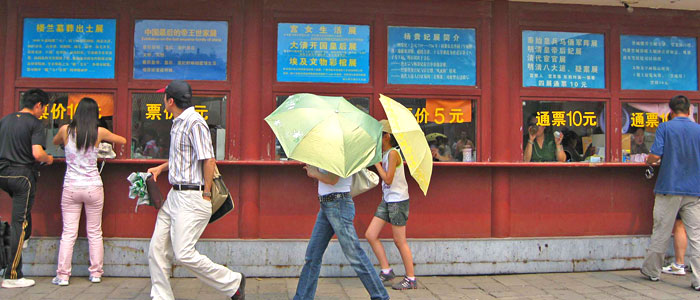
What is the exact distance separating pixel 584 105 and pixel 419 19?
212cm

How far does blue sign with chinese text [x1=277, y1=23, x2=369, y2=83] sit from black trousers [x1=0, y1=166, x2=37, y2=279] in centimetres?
259

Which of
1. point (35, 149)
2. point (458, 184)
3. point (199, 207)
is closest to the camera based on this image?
point (199, 207)

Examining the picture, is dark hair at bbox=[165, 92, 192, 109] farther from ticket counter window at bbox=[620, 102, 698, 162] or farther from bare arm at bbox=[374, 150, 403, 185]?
ticket counter window at bbox=[620, 102, 698, 162]

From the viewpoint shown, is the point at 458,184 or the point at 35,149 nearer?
the point at 35,149

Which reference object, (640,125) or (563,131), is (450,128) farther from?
(640,125)

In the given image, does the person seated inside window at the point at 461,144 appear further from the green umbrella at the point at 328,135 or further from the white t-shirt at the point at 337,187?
the white t-shirt at the point at 337,187

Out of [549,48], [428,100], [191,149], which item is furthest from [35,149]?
[549,48]

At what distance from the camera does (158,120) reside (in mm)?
5656

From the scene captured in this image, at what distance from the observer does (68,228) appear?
5.14 metres

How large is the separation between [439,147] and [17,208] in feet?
13.7

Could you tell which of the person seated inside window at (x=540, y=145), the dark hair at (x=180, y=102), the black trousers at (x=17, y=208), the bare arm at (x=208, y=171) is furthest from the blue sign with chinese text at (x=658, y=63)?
the black trousers at (x=17, y=208)

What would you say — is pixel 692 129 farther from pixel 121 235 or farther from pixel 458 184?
pixel 121 235

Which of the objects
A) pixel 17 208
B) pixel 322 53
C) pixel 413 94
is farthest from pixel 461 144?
pixel 17 208

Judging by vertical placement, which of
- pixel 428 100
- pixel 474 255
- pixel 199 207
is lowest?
pixel 474 255
